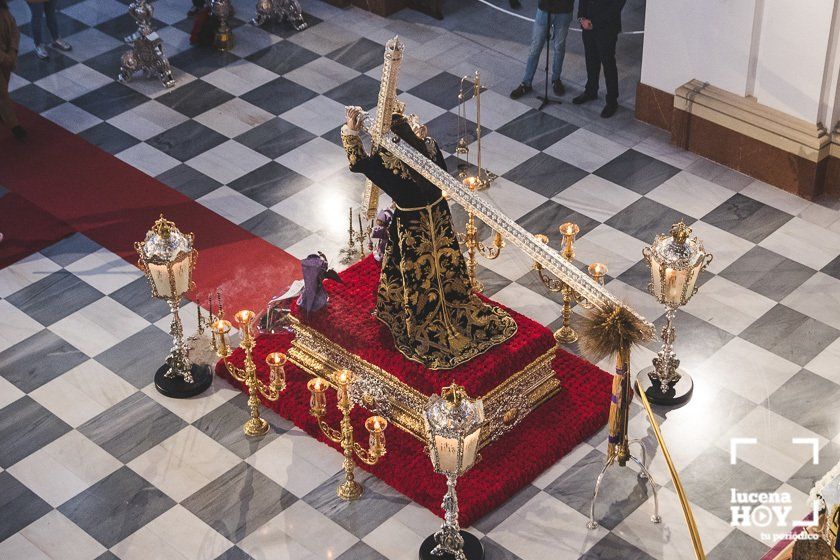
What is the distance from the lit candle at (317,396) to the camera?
8.38m

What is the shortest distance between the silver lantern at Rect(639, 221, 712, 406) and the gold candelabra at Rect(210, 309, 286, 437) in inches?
96.6

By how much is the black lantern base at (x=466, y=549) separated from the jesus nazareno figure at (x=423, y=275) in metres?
1.12

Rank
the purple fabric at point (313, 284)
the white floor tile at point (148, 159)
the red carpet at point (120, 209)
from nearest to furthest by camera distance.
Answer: the purple fabric at point (313, 284) → the red carpet at point (120, 209) → the white floor tile at point (148, 159)

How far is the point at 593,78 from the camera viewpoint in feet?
41.7

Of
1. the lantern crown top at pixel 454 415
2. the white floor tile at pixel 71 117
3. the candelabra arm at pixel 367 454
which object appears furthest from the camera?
the white floor tile at pixel 71 117

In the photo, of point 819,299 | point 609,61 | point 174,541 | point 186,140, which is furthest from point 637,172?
point 174,541

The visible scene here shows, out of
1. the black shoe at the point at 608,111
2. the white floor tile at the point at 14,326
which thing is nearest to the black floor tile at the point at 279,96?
the black shoe at the point at 608,111

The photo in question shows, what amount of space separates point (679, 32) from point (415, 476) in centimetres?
499

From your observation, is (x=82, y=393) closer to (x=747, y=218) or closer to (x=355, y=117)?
(x=355, y=117)

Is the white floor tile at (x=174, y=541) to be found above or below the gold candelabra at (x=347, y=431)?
below

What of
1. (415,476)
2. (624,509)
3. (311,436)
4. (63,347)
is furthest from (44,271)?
(624,509)

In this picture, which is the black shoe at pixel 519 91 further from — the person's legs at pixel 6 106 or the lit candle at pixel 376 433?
the lit candle at pixel 376 433

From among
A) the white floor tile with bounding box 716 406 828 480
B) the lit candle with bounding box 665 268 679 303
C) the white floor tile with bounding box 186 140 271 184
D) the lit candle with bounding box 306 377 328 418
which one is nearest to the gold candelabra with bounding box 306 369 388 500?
the lit candle with bounding box 306 377 328 418

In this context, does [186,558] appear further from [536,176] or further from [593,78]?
[593,78]
